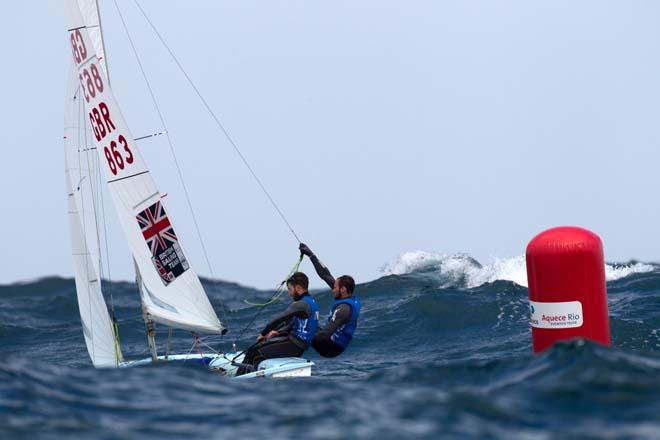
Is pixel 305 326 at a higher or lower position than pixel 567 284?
lower

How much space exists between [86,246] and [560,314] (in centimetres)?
625

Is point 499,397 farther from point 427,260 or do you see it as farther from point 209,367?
point 427,260

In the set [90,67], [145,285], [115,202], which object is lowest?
[145,285]

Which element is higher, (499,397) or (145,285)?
(145,285)

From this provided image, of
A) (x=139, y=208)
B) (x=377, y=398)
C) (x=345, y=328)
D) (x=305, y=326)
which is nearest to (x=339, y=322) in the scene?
(x=345, y=328)

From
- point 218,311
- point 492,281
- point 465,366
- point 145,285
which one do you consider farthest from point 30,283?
point 465,366

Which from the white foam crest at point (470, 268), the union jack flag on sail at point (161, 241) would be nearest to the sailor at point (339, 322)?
the union jack flag on sail at point (161, 241)

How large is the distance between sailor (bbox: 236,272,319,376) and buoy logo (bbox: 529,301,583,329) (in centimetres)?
289

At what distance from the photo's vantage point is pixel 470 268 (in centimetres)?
2250

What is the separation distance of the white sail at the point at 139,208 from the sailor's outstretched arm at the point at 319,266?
135cm

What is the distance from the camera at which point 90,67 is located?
37.2 feet

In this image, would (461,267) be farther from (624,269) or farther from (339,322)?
(339,322)

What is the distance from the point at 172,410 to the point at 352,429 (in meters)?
1.60

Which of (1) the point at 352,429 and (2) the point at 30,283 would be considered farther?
(2) the point at 30,283
